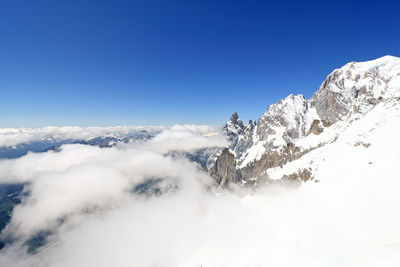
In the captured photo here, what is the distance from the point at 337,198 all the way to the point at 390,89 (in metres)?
231

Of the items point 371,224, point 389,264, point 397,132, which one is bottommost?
point 371,224

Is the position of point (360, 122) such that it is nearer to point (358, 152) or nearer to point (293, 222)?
point (358, 152)

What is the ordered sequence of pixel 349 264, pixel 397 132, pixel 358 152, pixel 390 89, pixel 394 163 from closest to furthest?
pixel 349 264
pixel 394 163
pixel 397 132
pixel 358 152
pixel 390 89

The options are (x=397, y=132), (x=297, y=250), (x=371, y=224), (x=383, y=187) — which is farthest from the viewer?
(x=397, y=132)

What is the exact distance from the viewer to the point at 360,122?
291 ft

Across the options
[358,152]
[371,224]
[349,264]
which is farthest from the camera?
[358,152]

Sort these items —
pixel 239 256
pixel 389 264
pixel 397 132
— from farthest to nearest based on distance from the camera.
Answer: pixel 397 132
pixel 239 256
pixel 389 264

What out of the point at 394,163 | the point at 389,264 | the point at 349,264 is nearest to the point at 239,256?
the point at 349,264

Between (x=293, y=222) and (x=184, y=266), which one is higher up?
(x=293, y=222)

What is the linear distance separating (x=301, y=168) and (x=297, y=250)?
77.8 metres

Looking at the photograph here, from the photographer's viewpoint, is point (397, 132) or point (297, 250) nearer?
point (297, 250)

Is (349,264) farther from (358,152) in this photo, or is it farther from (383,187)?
(358,152)

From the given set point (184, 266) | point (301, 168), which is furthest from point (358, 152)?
point (184, 266)

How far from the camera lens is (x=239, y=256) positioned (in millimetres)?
34312
